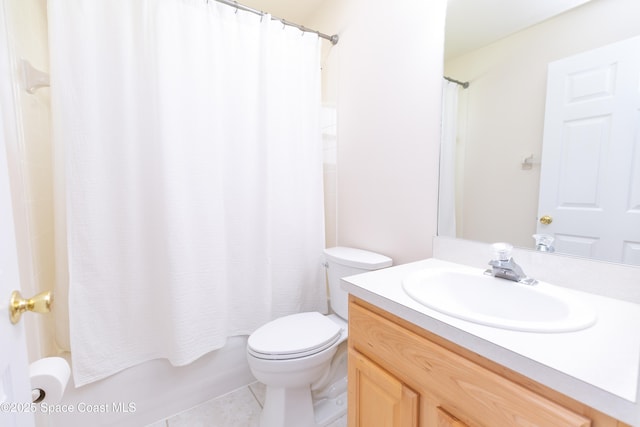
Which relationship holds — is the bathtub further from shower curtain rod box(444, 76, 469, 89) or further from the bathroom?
shower curtain rod box(444, 76, 469, 89)

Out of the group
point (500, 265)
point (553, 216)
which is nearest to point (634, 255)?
point (553, 216)

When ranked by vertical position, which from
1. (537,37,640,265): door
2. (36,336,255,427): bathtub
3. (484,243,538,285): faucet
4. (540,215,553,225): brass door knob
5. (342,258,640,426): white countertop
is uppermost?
(537,37,640,265): door

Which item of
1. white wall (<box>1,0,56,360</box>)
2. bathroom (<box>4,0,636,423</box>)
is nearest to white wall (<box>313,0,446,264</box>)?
bathroom (<box>4,0,636,423</box>)

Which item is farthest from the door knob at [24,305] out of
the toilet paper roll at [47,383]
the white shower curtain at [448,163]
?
the white shower curtain at [448,163]

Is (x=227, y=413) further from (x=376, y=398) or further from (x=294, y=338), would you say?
(x=376, y=398)

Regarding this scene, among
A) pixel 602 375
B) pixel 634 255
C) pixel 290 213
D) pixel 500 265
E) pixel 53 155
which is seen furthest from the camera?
pixel 290 213

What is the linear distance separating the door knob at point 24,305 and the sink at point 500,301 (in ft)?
2.75

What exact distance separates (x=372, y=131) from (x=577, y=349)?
4.07 feet

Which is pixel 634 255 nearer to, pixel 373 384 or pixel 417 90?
pixel 373 384

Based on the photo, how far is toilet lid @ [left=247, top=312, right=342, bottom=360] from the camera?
1146 mm

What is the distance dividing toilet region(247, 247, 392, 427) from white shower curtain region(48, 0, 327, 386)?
32cm

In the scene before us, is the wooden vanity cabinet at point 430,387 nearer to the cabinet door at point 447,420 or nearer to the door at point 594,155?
the cabinet door at point 447,420

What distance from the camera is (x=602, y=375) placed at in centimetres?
45

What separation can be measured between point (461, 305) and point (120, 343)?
1453mm
